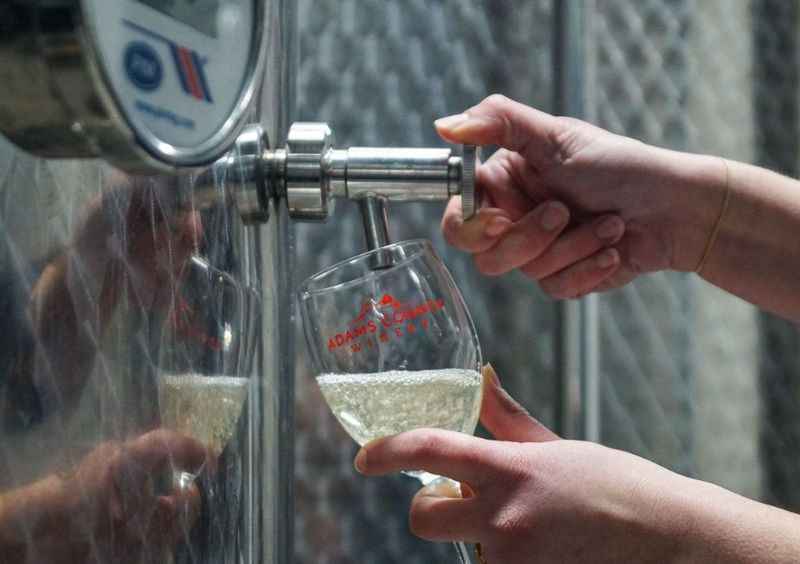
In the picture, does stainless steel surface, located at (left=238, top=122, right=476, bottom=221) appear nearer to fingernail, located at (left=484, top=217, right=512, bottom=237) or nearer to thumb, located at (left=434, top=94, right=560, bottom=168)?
thumb, located at (left=434, top=94, right=560, bottom=168)

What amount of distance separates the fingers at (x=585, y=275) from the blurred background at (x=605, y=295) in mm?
309

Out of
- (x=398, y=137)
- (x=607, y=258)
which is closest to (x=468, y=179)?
(x=607, y=258)

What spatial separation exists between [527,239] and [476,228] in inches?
1.7

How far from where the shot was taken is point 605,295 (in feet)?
4.53

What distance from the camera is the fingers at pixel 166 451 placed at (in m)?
0.41

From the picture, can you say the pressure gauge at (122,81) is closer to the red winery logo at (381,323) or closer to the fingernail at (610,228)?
the red winery logo at (381,323)

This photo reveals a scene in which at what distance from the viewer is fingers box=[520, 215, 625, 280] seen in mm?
847

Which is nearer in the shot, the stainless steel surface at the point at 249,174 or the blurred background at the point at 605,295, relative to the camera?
the stainless steel surface at the point at 249,174

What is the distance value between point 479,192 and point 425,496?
0.34 m

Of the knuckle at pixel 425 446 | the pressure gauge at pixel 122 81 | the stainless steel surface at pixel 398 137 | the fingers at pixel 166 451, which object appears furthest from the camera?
the stainless steel surface at pixel 398 137

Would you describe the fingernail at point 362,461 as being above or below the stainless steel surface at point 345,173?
below

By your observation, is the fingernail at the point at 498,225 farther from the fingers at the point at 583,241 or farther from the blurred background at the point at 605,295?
the blurred background at the point at 605,295

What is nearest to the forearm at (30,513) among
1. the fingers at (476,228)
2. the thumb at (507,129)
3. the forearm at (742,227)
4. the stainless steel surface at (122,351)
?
the stainless steel surface at (122,351)

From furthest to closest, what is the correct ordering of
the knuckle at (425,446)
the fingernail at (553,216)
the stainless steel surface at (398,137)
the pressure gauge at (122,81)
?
1. the stainless steel surface at (398,137)
2. the fingernail at (553,216)
3. the knuckle at (425,446)
4. the pressure gauge at (122,81)
